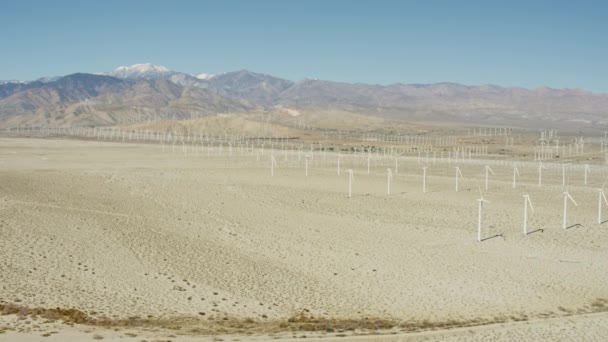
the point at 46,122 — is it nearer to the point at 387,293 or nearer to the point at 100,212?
the point at 100,212

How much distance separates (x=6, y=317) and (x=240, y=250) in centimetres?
793

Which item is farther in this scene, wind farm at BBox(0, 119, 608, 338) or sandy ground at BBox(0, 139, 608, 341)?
wind farm at BBox(0, 119, 608, 338)

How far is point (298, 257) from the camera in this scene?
61.1 ft

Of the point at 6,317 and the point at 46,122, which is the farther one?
the point at 46,122

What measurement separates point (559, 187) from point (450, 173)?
1010 centimetres

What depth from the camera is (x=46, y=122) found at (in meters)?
192

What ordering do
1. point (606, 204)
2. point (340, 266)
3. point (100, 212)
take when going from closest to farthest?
point (340, 266)
point (100, 212)
point (606, 204)

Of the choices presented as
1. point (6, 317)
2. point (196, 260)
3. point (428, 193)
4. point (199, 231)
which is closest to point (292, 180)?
point (428, 193)

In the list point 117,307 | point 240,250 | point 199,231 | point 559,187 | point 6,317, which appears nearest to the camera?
point 6,317

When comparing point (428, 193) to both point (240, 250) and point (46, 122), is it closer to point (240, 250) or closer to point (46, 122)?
point (240, 250)

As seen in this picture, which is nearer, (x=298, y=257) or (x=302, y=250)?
(x=298, y=257)

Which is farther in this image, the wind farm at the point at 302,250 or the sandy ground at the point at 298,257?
the wind farm at the point at 302,250

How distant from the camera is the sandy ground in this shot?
549 inches

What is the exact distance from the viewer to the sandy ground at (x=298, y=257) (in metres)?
13.9
